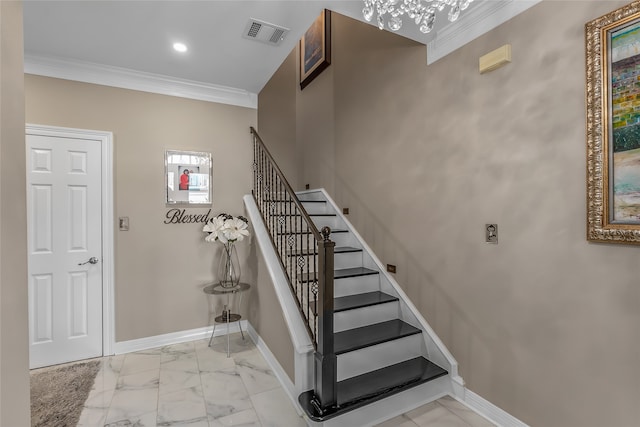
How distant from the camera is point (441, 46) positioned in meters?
2.46

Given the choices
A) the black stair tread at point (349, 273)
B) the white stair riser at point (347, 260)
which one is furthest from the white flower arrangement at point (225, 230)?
the white stair riser at point (347, 260)

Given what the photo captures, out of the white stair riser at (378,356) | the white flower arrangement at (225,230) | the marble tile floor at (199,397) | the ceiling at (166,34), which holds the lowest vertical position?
the marble tile floor at (199,397)

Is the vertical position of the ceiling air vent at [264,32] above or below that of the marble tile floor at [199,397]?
above

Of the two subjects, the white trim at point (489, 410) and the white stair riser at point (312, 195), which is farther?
the white stair riser at point (312, 195)

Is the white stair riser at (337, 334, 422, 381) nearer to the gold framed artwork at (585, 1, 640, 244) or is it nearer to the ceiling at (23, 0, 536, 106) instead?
the gold framed artwork at (585, 1, 640, 244)

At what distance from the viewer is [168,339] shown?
330 cm

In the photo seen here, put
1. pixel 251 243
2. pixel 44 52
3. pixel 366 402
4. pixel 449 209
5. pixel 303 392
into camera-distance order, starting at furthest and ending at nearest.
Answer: pixel 251 243, pixel 44 52, pixel 449 209, pixel 303 392, pixel 366 402

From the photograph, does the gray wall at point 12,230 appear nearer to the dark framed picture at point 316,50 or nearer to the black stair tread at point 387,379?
the black stair tread at point 387,379

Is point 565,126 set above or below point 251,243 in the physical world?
above

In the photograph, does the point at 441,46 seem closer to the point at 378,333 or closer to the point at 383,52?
the point at 383,52

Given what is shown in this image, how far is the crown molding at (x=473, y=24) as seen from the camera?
1.98 m

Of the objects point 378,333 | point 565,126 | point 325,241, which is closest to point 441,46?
point 565,126

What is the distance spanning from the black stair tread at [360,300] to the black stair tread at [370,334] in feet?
0.64

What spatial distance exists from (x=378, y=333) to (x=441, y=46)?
2.43m
